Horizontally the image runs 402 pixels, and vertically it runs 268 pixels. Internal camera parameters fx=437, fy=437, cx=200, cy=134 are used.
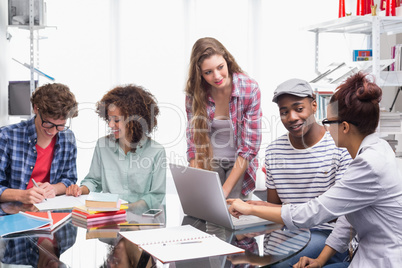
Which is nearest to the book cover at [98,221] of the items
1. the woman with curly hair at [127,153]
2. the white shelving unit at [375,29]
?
the woman with curly hair at [127,153]

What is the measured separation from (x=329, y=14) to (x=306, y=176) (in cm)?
375

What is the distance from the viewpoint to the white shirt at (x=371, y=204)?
123cm

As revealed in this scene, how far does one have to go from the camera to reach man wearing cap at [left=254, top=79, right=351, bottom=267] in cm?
170

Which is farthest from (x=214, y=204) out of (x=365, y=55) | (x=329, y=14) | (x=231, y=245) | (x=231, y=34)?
(x=329, y=14)

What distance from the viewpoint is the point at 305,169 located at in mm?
1768

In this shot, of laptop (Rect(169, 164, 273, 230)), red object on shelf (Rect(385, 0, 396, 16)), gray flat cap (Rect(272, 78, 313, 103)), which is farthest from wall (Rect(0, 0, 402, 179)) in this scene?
laptop (Rect(169, 164, 273, 230))

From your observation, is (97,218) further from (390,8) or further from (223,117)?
(390,8)

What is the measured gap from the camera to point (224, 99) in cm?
223

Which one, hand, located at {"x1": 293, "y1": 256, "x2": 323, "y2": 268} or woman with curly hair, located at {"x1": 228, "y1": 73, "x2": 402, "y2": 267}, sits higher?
woman with curly hair, located at {"x1": 228, "y1": 73, "x2": 402, "y2": 267}

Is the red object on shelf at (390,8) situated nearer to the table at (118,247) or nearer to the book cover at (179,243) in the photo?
the table at (118,247)

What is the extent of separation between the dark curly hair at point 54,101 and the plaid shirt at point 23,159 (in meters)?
0.15

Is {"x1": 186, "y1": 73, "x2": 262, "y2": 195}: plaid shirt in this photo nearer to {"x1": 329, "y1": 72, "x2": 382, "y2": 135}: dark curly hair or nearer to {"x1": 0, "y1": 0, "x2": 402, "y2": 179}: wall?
{"x1": 329, "y1": 72, "x2": 382, "y2": 135}: dark curly hair

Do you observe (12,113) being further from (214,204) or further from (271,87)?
(271,87)

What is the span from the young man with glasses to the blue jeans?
1093 mm
